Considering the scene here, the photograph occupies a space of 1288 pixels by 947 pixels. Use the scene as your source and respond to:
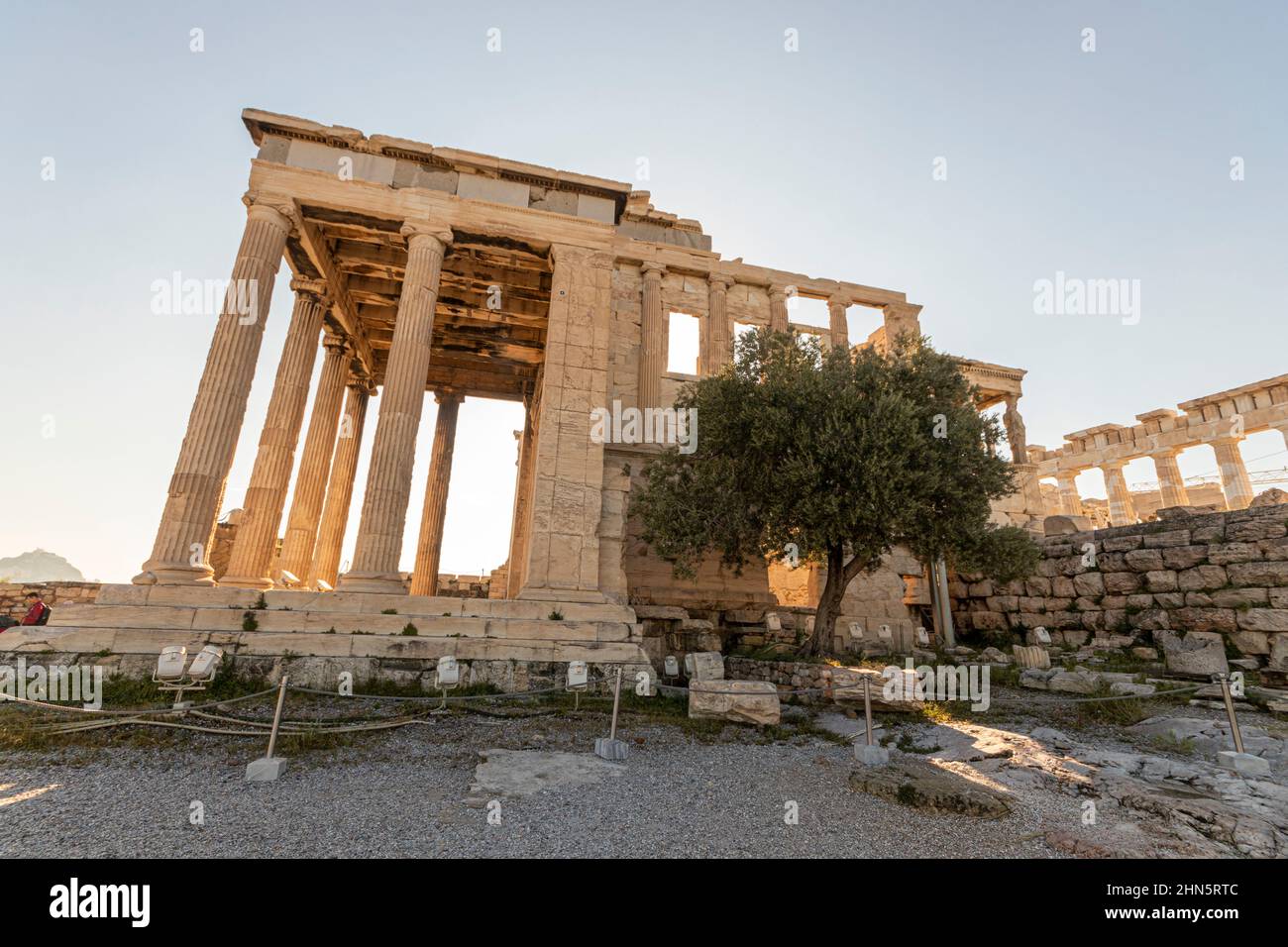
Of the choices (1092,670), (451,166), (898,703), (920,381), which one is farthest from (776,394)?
(451,166)

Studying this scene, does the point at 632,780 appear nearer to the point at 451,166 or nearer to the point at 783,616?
the point at 783,616

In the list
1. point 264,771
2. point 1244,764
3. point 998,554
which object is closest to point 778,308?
point 998,554

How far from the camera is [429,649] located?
9.83m

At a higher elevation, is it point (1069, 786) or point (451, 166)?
point (451, 166)

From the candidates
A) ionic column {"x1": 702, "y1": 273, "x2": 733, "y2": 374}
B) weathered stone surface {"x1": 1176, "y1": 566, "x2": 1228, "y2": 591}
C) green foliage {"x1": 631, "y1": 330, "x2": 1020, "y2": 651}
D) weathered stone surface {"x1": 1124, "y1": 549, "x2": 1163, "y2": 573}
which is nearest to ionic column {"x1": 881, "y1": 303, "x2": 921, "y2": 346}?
ionic column {"x1": 702, "y1": 273, "x2": 733, "y2": 374}

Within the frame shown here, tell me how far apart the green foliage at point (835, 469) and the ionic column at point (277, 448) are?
29.6 feet

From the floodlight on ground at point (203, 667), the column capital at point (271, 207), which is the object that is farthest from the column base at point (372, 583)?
the column capital at point (271, 207)

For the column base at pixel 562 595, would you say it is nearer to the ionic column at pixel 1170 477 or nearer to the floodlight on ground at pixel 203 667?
the floodlight on ground at pixel 203 667

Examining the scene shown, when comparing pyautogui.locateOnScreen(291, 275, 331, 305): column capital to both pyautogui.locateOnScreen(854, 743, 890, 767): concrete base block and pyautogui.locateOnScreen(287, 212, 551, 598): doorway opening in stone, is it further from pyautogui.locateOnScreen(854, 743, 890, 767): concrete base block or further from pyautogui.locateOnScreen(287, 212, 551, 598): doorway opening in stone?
pyautogui.locateOnScreen(854, 743, 890, 767): concrete base block

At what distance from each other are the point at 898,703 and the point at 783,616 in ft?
24.4

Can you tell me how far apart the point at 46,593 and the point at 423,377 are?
600 inches

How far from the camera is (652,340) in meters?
19.5

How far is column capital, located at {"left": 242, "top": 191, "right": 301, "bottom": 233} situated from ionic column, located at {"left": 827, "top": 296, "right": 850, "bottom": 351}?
17.2 metres

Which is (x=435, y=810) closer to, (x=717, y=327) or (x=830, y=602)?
(x=830, y=602)
